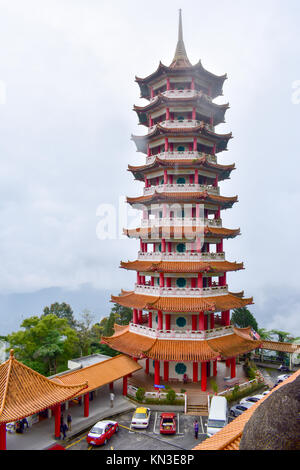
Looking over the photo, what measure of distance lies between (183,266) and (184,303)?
3.18 metres

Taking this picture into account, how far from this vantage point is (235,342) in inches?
1051

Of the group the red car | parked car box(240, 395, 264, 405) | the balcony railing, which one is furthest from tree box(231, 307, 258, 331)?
the red car

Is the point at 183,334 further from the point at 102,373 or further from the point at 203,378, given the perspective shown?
the point at 102,373

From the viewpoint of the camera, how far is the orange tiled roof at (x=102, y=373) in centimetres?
2194

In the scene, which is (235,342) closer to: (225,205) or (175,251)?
(175,251)

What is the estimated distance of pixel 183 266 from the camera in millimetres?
26281

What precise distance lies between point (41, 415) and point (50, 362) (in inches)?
551

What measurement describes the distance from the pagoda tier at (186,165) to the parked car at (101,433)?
69.1ft

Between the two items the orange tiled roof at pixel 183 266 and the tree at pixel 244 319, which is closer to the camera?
the orange tiled roof at pixel 183 266

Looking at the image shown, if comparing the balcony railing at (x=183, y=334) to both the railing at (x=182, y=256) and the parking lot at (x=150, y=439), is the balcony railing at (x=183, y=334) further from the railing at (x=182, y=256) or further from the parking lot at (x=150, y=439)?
the railing at (x=182, y=256)

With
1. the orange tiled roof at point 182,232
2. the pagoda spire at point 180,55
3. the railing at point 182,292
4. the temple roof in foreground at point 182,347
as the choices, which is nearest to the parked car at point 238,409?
the temple roof in foreground at point 182,347

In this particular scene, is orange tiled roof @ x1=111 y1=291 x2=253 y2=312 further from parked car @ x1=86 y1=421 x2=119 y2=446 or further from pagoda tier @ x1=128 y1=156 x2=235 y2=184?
pagoda tier @ x1=128 y1=156 x2=235 y2=184

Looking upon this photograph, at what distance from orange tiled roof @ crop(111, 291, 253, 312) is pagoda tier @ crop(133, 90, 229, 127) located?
17819mm
